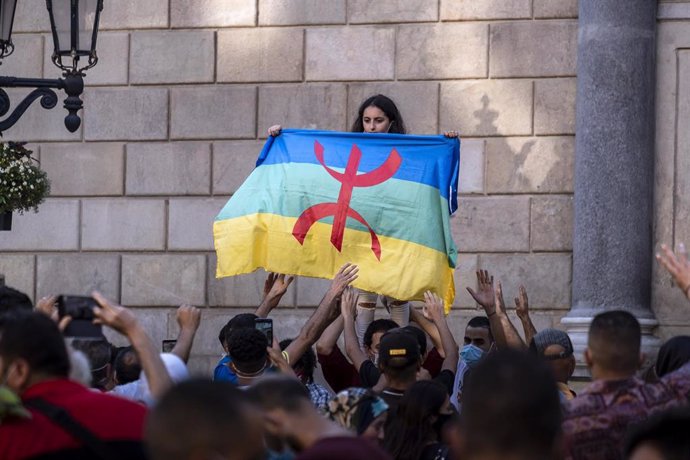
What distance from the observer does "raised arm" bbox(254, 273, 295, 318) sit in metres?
9.45

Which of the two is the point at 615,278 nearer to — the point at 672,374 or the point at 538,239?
the point at 538,239

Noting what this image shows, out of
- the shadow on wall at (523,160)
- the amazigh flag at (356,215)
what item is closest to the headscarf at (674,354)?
the amazigh flag at (356,215)

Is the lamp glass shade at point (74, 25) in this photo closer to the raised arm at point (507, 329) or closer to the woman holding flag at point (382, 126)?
the woman holding flag at point (382, 126)

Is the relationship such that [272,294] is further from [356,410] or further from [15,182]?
[356,410]

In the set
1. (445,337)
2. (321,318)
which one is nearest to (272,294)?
(321,318)

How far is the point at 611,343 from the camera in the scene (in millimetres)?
5383

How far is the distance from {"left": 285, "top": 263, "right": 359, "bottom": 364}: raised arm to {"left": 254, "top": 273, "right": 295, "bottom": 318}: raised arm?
57 cm

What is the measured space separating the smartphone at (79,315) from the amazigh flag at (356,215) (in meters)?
4.86

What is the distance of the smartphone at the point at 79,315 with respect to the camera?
5.44 metres

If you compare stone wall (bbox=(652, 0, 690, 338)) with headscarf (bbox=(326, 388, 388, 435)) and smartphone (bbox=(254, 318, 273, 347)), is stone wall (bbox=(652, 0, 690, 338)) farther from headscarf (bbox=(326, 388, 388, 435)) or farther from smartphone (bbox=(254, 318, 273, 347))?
headscarf (bbox=(326, 388, 388, 435))

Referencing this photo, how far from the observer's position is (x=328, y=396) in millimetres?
7430

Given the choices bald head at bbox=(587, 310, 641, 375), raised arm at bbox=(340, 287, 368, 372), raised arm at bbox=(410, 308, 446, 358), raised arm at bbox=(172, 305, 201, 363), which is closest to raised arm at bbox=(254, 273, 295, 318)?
raised arm at bbox=(340, 287, 368, 372)

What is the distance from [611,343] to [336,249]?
→ 16.8 feet

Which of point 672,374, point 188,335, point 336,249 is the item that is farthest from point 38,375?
point 336,249
